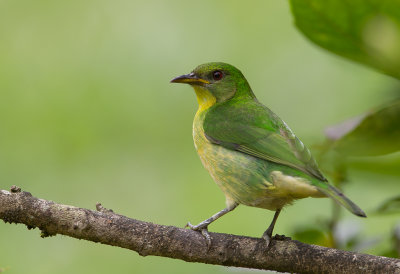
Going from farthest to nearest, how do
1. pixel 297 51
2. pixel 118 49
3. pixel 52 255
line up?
pixel 297 51 < pixel 118 49 < pixel 52 255

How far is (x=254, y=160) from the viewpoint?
3455 millimetres

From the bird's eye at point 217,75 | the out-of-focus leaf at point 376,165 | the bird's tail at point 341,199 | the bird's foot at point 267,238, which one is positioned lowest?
the bird's foot at point 267,238

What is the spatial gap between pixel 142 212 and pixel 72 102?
1.72 meters

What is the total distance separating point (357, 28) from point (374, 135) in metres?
0.42

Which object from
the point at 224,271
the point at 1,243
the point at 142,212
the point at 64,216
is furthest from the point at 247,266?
the point at 1,243

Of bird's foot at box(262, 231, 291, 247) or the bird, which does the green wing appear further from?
bird's foot at box(262, 231, 291, 247)

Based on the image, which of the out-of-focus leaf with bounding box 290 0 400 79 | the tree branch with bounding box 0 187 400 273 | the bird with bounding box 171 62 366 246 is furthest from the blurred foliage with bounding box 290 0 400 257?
the tree branch with bounding box 0 187 400 273

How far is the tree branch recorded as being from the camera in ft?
8.93

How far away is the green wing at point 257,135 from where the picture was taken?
3.28 m

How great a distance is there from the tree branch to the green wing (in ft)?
1.40

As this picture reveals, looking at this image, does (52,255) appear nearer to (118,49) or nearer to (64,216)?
(118,49)

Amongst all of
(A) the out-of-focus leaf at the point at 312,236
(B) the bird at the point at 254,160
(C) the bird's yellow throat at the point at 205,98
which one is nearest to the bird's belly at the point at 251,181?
(B) the bird at the point at 254,160

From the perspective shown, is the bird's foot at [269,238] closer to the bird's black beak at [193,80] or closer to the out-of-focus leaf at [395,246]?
the out-of-focus leaf at [395,246]

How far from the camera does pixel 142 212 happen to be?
7.10 m
